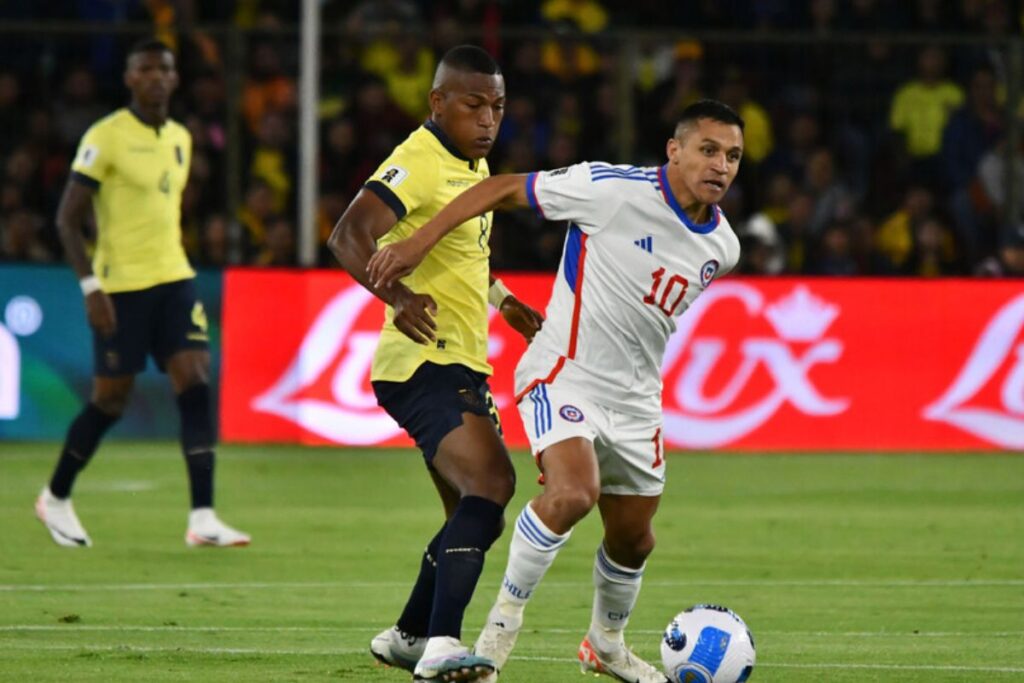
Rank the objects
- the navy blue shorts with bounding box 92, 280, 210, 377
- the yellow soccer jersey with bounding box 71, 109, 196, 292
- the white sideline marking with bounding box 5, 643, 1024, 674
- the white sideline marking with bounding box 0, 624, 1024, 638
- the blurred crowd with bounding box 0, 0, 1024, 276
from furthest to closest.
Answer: the blurred crowd with bounding box 0, 0, 1024, 276 < the yellow soccer jersey with bounding box 71, 109, 196, 292 < the navy blue shorts with bounding box 92, 280, 210, 377 < the white sideline marking with bounding box 0, 624, 1024, 638 < the white sideline marking with bounding box 5, 643, 1024, 674

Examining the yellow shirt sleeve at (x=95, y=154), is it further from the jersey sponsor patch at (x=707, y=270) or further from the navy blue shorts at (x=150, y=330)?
the jersey sponsor patch at (x=707, y=270)

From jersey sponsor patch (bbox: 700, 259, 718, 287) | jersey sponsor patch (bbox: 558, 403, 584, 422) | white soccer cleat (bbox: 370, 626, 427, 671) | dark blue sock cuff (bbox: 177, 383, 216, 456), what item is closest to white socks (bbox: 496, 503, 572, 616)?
jersey sponsor patch (bbox: 558, 403, 584, 422)

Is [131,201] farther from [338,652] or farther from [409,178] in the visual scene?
[409,178]

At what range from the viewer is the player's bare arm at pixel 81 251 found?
36.2ft

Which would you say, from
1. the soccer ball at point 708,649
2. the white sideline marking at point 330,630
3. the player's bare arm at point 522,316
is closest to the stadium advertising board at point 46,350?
the white sideline marking at point 330,630

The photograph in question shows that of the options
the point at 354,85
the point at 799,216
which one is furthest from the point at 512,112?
the point at 799,216

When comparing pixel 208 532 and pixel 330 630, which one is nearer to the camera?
pixel 330 630

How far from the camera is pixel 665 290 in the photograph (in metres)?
7.25

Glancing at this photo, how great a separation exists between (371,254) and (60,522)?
4694mm

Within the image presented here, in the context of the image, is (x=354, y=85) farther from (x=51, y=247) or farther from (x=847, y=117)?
(x=847, y=117)

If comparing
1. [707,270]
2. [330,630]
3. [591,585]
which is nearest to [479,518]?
[707,270]

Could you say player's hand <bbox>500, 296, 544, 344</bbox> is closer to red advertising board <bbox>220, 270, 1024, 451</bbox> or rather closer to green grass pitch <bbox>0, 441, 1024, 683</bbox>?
green grass pitch <bbox>0, 441, 1024, 683</bbox>

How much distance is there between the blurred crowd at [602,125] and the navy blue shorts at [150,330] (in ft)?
18.9

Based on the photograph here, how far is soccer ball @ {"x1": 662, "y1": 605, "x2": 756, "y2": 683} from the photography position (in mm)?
6848
